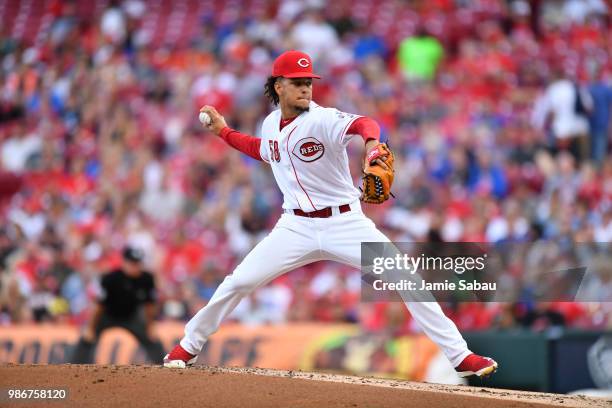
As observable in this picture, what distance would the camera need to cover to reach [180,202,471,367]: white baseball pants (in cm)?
640

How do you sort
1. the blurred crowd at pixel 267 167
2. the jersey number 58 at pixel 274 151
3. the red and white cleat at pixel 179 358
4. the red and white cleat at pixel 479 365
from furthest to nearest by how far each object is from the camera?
the blurred crowd at pixel 267 167 → the red and white cleat at pixel 179 358 → the jersey number 58 at pixel 274 151 → the red and white cleat at pixel 479 365

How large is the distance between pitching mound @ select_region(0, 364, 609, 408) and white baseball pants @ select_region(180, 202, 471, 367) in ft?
1.07

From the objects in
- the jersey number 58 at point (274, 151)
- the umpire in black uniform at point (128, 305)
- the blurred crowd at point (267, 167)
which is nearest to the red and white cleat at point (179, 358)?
the jersey number 58 at point (274, 151)

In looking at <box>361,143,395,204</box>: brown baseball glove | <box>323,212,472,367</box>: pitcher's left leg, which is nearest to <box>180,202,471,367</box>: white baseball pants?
<box>323,212,472,367</box>: pitcher's left leg

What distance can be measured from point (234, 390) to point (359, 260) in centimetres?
104

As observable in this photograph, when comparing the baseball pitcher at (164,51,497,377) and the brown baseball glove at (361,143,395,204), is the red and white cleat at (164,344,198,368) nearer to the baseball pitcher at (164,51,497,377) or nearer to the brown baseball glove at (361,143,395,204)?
the baseball pitcher at (164,51,497,377)

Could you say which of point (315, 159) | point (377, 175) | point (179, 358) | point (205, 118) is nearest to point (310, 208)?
point (315, 159)

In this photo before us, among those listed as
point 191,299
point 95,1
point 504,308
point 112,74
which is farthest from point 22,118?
point 504,308

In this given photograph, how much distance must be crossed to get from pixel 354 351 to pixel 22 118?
315 inches

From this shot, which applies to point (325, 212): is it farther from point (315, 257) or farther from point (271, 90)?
point (271, 90)

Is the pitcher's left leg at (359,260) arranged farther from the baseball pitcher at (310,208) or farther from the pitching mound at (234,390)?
the pitching mound at (234,390)

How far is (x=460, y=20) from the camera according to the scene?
14250 millimetres

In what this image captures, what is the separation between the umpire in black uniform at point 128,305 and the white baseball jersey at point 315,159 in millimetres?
4334

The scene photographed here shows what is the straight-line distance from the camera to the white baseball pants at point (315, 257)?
640 cm
